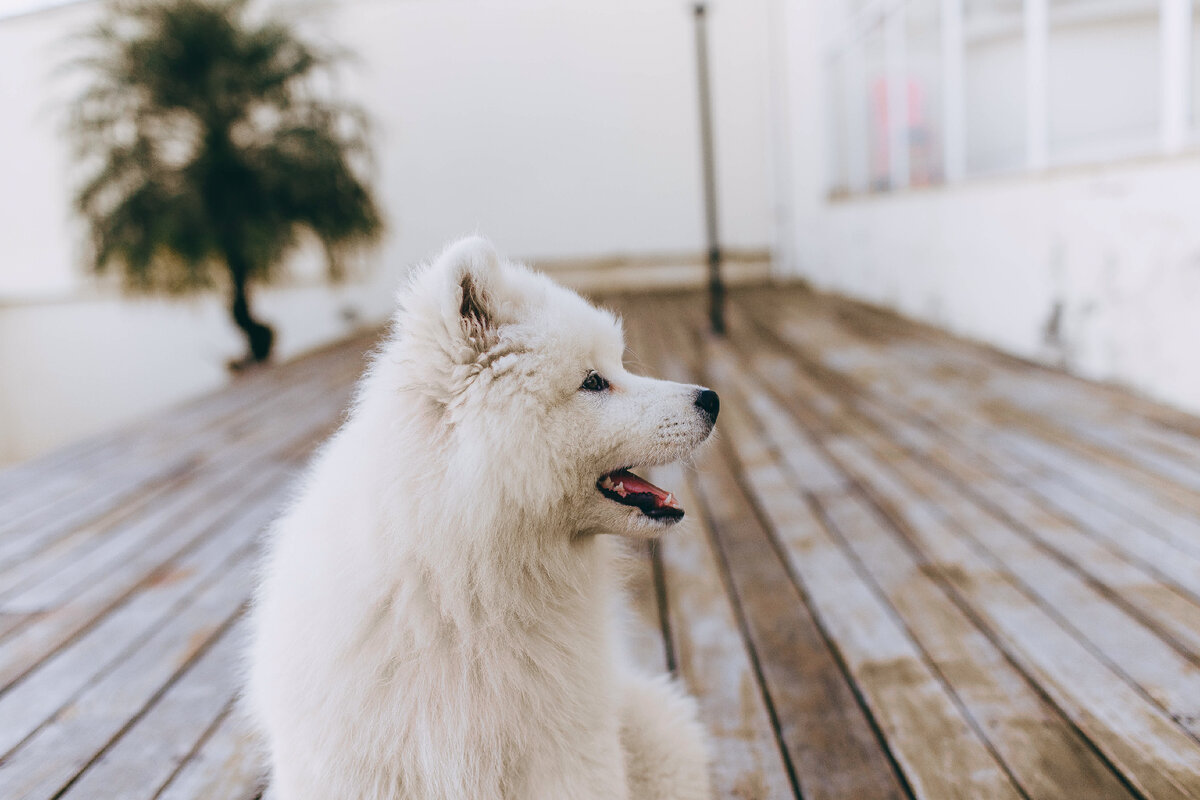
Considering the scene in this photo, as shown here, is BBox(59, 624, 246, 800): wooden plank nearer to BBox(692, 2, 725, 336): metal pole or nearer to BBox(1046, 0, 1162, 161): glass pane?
BBox(1046, 0, 1162, 161): glass pane

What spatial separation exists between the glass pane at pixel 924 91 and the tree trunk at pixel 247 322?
5138mm

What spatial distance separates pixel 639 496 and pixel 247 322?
6.36m

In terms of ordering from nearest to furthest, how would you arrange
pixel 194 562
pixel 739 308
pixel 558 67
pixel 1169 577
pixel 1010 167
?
1. pixel 1169 577
2. pixel 194 562
3. pixel 1010 167
4. pixel 739 308
5. pixel 558 67

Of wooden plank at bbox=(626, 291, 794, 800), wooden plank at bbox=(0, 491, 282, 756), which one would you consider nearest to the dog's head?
wooden plank at bbox=(626, 291, 794, 800)

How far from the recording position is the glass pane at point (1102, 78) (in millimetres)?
4117

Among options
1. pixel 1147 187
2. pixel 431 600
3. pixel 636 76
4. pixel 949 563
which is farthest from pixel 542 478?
pixel 636 76

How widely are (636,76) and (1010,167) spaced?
19.1ft

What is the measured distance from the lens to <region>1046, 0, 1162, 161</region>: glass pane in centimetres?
412

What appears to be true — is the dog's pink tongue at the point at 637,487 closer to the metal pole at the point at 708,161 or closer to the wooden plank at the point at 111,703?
the wooden plank at the point at 111,703

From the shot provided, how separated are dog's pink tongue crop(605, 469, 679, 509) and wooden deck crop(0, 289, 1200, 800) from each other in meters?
0.31

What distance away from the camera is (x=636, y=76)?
10.3 meters

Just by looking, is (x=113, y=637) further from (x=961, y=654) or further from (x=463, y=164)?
(x=463, y=164)

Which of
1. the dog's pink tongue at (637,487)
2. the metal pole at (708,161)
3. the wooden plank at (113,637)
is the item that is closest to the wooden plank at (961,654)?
the dog's pink tongue at (637,487)

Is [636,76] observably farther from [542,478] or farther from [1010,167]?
[542,478]
